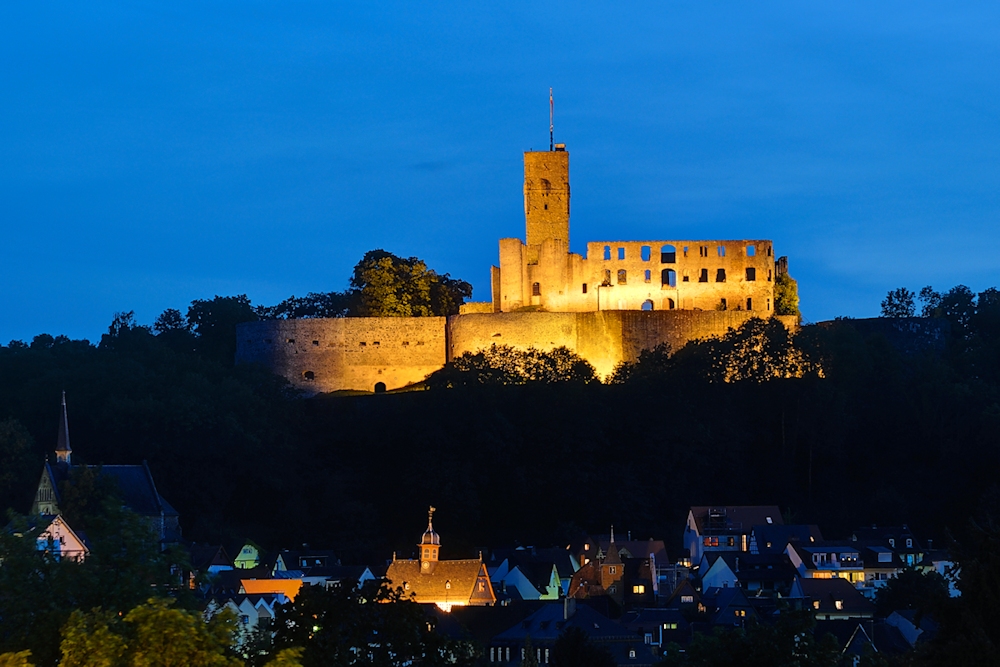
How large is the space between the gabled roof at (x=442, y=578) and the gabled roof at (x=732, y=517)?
9.97 metres

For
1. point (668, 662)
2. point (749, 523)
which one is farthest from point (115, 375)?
point (668, 662)

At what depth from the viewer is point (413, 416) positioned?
73812mm

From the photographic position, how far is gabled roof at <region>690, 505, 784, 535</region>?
2739 inches

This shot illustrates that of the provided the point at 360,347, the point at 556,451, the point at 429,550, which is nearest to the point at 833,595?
the point at 429,550

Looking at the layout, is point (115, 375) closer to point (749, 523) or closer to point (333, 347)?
point (333, 347)

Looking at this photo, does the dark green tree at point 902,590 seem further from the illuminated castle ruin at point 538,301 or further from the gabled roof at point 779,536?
the illuminated castle ruin at point 538,301

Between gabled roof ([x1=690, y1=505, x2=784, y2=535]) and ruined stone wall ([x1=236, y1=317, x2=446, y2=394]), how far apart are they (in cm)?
1503

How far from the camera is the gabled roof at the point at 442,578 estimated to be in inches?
2452

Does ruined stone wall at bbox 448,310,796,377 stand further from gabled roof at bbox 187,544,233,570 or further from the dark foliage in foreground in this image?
gabled roof at bbox 187,544,233,570

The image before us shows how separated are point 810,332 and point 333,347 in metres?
19.4

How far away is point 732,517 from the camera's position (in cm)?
7044

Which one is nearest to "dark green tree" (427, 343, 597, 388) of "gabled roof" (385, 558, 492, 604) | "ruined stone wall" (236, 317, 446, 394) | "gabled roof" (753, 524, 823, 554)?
"ruined stone wall" (236, 317, 446, 394)

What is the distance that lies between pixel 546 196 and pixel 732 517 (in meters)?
19.8

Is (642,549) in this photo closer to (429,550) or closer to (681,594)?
(681,594)
